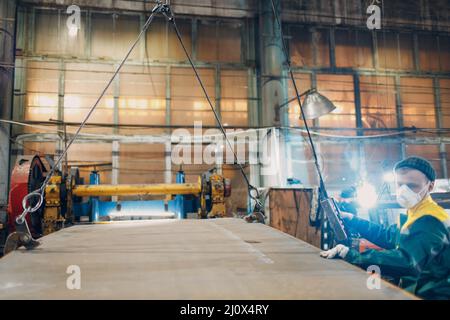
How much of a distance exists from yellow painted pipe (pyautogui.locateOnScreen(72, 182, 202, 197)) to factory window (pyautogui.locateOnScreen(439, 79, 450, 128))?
10384mm

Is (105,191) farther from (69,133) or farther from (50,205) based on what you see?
(69,133)

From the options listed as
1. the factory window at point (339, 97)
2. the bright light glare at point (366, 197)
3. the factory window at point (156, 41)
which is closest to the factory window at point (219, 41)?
the factory window at point (156, 41)

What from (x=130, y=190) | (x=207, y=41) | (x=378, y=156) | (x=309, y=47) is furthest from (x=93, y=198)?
(x=378, y=156)

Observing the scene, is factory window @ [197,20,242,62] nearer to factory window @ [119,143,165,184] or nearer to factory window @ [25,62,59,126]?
factory window @ [119,143,165,184]

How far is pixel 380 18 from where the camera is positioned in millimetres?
11289

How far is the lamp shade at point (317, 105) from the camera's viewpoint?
8656 mm

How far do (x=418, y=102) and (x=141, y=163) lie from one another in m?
10.4

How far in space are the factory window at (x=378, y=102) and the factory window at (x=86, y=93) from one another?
8.93 meters

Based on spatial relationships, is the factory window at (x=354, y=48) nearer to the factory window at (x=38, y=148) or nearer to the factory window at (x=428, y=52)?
the factory window at (x=428, y=52)

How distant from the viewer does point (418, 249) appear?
1938 millimetres

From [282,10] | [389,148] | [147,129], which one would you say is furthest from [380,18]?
[147,129]

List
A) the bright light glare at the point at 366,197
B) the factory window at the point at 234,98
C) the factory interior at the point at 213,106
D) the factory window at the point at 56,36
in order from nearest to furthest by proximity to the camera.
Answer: the bright light glare at the point at 366,197 < the factory interior at the point at 213,106 < the factory window at the point at 56,36 < the factory window at the point at 234,98
